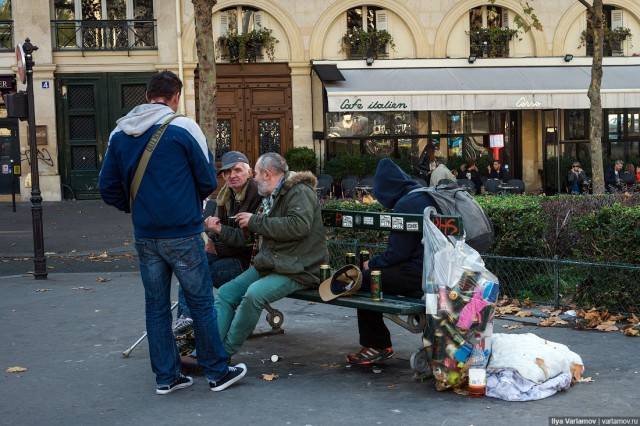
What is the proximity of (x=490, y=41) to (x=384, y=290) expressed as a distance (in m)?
22.4

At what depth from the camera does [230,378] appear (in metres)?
6.08

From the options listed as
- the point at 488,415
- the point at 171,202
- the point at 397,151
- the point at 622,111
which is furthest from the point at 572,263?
the point at 622,111

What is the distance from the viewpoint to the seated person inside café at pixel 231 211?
6984 mm

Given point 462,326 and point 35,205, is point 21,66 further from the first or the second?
point 462,326

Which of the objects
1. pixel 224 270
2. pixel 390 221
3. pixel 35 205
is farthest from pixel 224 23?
pixel 390 221

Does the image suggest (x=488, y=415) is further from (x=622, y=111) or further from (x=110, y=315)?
(x=622, y=111)

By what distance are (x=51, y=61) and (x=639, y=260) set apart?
70.9 feet

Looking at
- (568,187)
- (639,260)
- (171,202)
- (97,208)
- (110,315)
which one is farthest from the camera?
(568,187)

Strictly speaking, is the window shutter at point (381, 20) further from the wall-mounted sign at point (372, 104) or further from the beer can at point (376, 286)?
the beer can at point (376, 286)

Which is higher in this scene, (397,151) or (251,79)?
(251,79)

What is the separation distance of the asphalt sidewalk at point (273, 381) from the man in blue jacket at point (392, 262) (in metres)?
0.18

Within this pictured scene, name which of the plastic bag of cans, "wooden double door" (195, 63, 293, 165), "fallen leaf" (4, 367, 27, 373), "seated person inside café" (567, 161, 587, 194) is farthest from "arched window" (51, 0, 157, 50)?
the plastic bag of cans

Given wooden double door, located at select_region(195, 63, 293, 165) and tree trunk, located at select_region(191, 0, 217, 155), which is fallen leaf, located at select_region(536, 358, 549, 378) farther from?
wooden double door, located at select_region(195, 63, 293, 165)

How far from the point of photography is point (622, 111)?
28641mm
